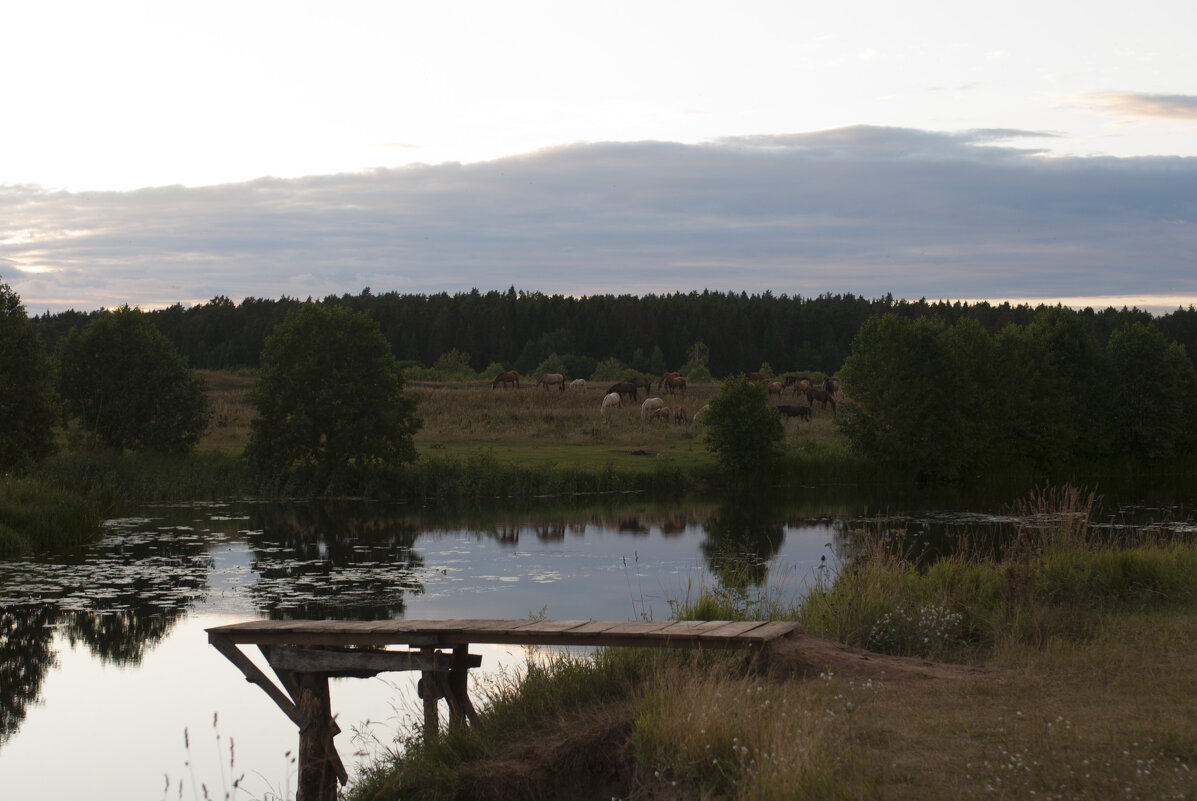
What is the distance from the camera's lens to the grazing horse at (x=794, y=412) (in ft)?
171

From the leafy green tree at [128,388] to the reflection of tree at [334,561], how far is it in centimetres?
674

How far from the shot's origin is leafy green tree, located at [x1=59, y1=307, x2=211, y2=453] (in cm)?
3781

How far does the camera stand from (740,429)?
39188 millimetres

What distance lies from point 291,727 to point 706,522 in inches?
734

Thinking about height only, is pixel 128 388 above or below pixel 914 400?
above

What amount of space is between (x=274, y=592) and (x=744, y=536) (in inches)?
472

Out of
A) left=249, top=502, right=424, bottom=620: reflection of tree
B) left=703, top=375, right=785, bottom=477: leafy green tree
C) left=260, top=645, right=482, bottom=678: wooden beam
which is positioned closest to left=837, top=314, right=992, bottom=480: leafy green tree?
left=703, top=375, right=785, bottom=477: leafy green tree

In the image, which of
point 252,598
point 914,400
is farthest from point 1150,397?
point 252,598

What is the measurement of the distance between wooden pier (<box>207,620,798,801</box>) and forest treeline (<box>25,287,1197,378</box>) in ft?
306

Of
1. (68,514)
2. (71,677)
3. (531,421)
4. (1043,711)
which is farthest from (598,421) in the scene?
Result: (1043,711)

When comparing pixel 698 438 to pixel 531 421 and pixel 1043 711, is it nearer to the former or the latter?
pixel 531 421

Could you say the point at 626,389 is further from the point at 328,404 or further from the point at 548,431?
the point at 328,404

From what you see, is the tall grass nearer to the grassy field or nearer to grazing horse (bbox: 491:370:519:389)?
the grassy field

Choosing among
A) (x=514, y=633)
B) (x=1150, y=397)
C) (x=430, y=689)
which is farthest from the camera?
(x=1150, y=397)
